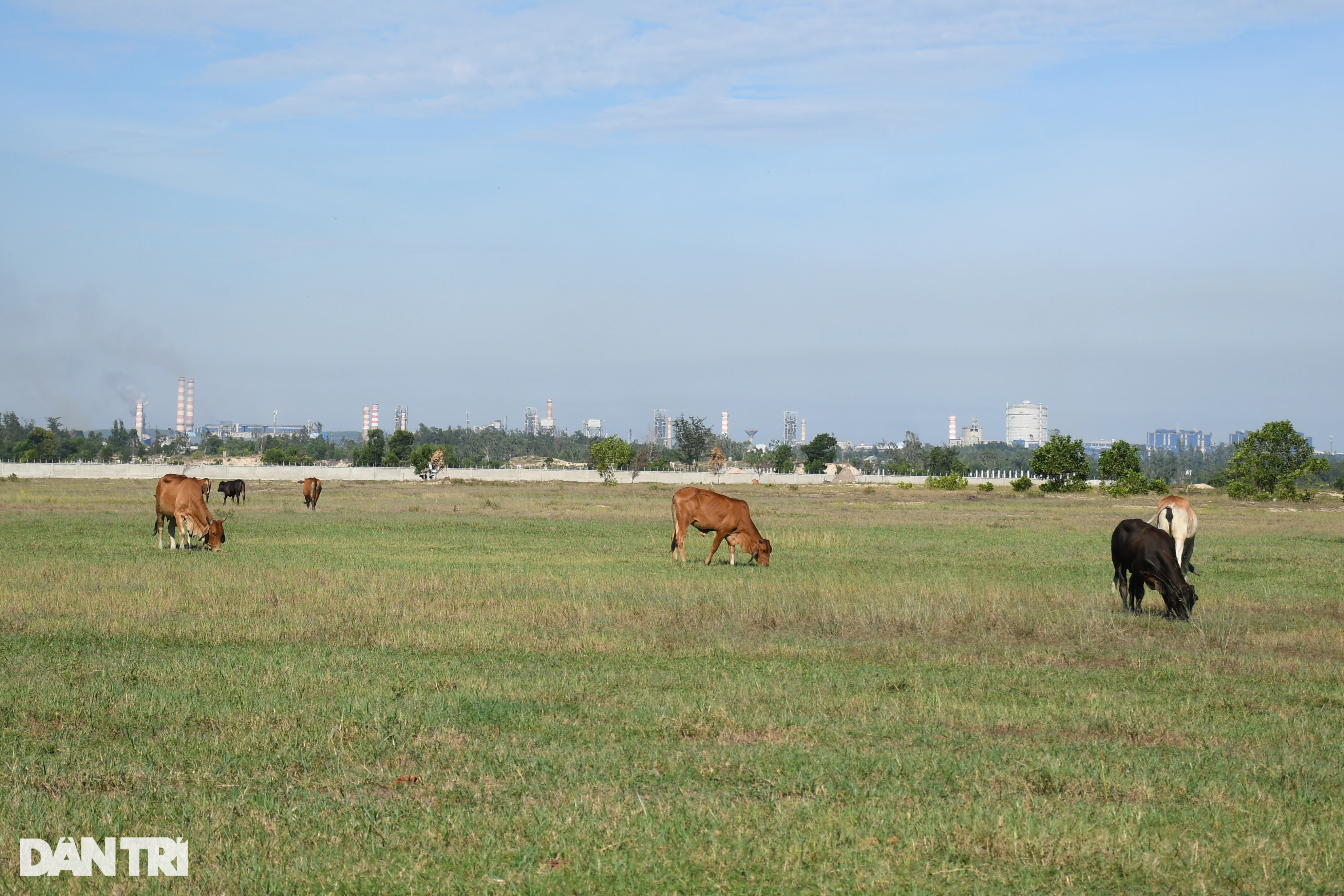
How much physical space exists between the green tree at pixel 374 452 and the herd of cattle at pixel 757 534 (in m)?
108

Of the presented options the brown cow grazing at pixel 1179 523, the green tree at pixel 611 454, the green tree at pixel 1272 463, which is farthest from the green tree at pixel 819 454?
the brown cow grazing at pixel 1179 523

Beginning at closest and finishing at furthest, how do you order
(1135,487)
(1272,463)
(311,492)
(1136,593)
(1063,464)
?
(1136,593), (311,492), (1272,463), (1135,487), (1063,464)

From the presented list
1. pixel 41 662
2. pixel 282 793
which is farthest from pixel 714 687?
pixel 41 662

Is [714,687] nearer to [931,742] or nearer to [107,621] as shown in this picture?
[931,742]

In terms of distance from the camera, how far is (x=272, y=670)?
39.2ft

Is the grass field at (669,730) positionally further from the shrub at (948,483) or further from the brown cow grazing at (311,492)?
the shrub at (948,483)

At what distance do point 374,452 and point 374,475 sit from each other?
33.2m

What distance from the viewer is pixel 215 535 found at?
27.1m

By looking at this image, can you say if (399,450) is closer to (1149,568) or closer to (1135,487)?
(1135,487)

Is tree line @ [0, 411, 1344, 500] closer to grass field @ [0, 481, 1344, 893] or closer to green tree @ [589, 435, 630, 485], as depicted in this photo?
green tree @ [589, 435, 630, 485]

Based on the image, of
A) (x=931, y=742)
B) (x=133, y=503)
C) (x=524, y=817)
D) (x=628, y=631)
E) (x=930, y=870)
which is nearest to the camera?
(x=930, y=870)

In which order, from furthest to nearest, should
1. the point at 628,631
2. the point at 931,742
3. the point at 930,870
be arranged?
the point at 628,631
the point at 931,742
the point at 930,870

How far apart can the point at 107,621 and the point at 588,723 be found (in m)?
8.52

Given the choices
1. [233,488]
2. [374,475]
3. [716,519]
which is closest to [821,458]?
[374,475]
